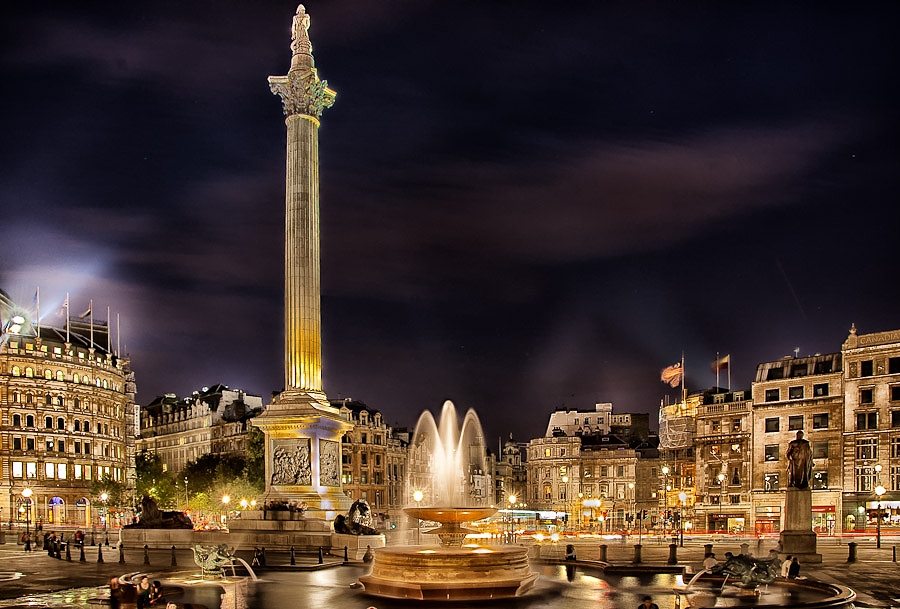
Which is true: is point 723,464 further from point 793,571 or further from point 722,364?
point 793,571

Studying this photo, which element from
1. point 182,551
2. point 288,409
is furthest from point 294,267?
point 182,551

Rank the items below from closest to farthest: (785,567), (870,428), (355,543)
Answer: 1. (785,567)
2. (355,543)
3. (870,428)

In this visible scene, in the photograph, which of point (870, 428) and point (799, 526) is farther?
point (870, 428)

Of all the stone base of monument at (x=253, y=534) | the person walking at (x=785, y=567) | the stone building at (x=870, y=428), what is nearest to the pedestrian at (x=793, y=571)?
the person walking at (x=785, y=567)

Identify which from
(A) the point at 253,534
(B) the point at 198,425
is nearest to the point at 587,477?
(B) the point at 198,425

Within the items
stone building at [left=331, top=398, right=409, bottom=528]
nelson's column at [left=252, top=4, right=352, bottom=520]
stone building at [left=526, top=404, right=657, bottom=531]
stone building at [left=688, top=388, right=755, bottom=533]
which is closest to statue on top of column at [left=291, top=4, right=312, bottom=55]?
nelson's column at [left=252, top=4, right=352, bottom=520]

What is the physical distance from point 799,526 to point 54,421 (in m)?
92.3

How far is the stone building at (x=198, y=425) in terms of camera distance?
128875mm

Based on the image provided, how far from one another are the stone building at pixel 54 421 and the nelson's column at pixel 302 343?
2350 inches

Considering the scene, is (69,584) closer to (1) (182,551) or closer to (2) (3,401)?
(1) (182,551)

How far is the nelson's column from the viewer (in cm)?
4869

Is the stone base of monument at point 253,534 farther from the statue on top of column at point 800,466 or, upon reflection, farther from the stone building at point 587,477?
the stone building at point 587,477

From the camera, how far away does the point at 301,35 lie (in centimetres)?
5691

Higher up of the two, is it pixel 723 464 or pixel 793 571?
pixel 793 571
